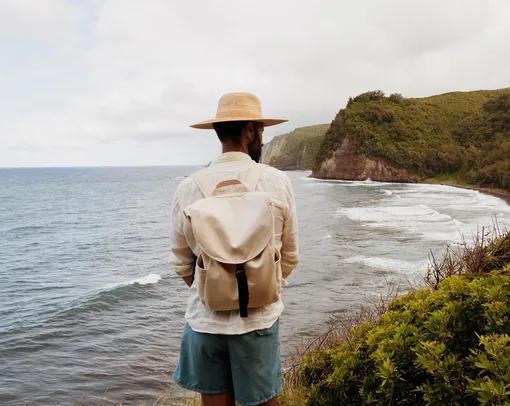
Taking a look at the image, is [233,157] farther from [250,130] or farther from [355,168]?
[355,168]

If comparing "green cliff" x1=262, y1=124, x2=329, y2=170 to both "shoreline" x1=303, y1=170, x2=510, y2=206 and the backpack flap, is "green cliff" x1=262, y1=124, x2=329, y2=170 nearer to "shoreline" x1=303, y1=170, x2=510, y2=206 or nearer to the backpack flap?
"shoreline" x1=303, y1=170, x2=510, y2=206

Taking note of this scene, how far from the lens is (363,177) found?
2913 inches

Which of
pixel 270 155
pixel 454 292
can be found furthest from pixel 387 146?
pixel 270 155

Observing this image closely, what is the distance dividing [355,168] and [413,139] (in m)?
10.2

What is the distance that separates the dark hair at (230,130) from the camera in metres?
2.57

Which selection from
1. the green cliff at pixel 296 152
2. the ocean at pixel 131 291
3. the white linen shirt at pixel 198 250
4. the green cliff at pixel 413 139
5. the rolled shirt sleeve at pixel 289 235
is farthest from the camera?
the green cliff at pixel 296 152

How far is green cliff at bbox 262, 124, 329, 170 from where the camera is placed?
14375 centimetres

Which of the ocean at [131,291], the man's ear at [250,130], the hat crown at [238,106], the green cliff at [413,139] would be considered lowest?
the ocean at [131,291]

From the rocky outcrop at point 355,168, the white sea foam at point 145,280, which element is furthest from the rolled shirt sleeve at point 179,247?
the rocky outcrop at point 355,168

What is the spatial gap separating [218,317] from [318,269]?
A: 15.6 metres

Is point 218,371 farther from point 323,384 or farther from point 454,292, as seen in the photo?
point 454,292

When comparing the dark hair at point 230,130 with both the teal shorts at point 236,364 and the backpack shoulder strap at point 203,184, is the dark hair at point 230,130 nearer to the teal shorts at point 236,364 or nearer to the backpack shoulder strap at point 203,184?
the backpack shoulder strap at point 203,184

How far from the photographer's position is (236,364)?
2346 millimetres

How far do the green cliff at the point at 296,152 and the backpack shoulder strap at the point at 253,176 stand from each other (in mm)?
132459
